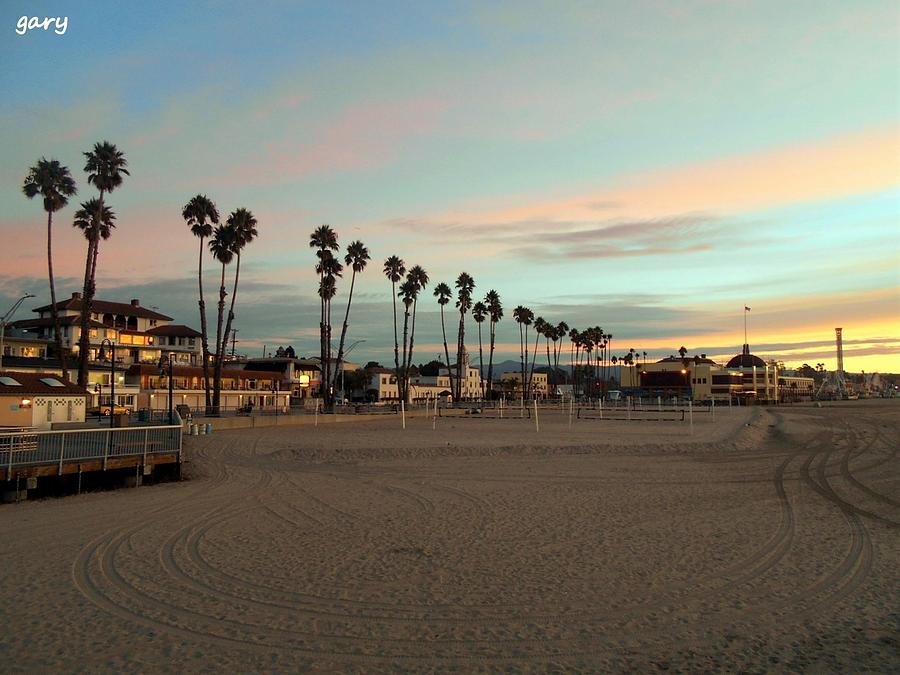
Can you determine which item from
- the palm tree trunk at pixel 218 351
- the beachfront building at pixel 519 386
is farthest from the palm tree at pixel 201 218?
the beachfront building at pixel 519 386

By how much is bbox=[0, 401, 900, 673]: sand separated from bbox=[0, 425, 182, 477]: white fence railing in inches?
54.5

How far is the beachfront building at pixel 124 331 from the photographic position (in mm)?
69312

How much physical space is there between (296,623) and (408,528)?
5915 millimetres

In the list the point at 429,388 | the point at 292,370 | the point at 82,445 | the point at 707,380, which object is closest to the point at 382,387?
the point at 429,388

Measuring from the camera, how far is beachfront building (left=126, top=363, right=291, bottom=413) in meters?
59.2

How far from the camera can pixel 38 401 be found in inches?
1328

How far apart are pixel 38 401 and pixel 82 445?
706 inches

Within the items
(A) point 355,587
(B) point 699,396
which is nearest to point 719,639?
(A) point 355,587

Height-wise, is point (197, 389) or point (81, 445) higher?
point (197, 389)

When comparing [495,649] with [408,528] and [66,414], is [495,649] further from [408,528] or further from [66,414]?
[66,414]

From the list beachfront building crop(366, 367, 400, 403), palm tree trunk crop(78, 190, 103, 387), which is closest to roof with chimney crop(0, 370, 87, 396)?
palm tree trunk crop(78, 190, 103, 387)

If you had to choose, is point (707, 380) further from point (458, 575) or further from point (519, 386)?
point (458, 575)

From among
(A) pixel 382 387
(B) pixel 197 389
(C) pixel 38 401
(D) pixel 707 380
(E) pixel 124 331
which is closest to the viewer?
(C) pixel 38 401

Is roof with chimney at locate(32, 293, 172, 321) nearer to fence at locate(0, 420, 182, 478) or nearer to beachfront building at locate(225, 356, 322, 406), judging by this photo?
beachfront building at locate(225, 356, 322, 406)
